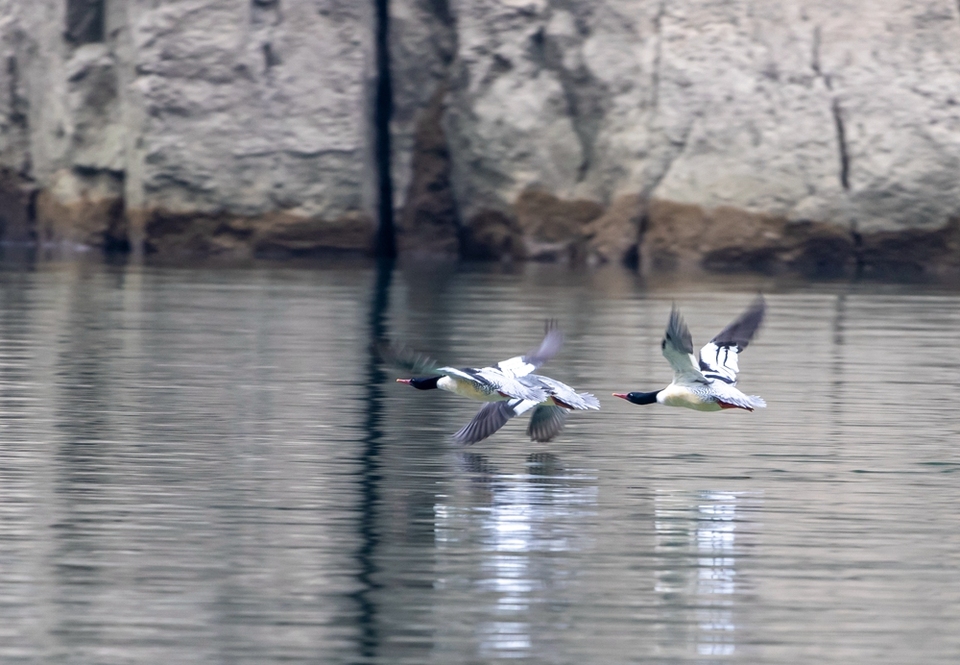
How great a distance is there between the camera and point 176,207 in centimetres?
3111

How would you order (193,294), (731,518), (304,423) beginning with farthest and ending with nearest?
1. (193,294)
2. (304,423)
3. (731,518)

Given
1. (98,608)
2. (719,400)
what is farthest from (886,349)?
(98,608)

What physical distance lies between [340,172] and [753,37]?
674 cm

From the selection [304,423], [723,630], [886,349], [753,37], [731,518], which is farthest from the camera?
[753,37]

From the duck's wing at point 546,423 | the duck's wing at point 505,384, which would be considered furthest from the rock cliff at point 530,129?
the duck's wing at point 505,384

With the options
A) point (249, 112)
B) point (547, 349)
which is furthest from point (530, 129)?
point (547, 349)

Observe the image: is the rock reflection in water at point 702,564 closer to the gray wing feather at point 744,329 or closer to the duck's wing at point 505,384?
the duck's wing at point 505,384

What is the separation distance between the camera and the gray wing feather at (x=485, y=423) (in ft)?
35.6

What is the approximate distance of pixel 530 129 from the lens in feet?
99.7

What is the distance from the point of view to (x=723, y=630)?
6.46 metres

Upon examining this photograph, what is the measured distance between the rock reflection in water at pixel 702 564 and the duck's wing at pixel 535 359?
1.53m

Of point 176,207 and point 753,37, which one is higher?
point 753,37

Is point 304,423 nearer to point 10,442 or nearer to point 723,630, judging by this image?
point 10,442

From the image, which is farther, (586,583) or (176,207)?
(176,207)
